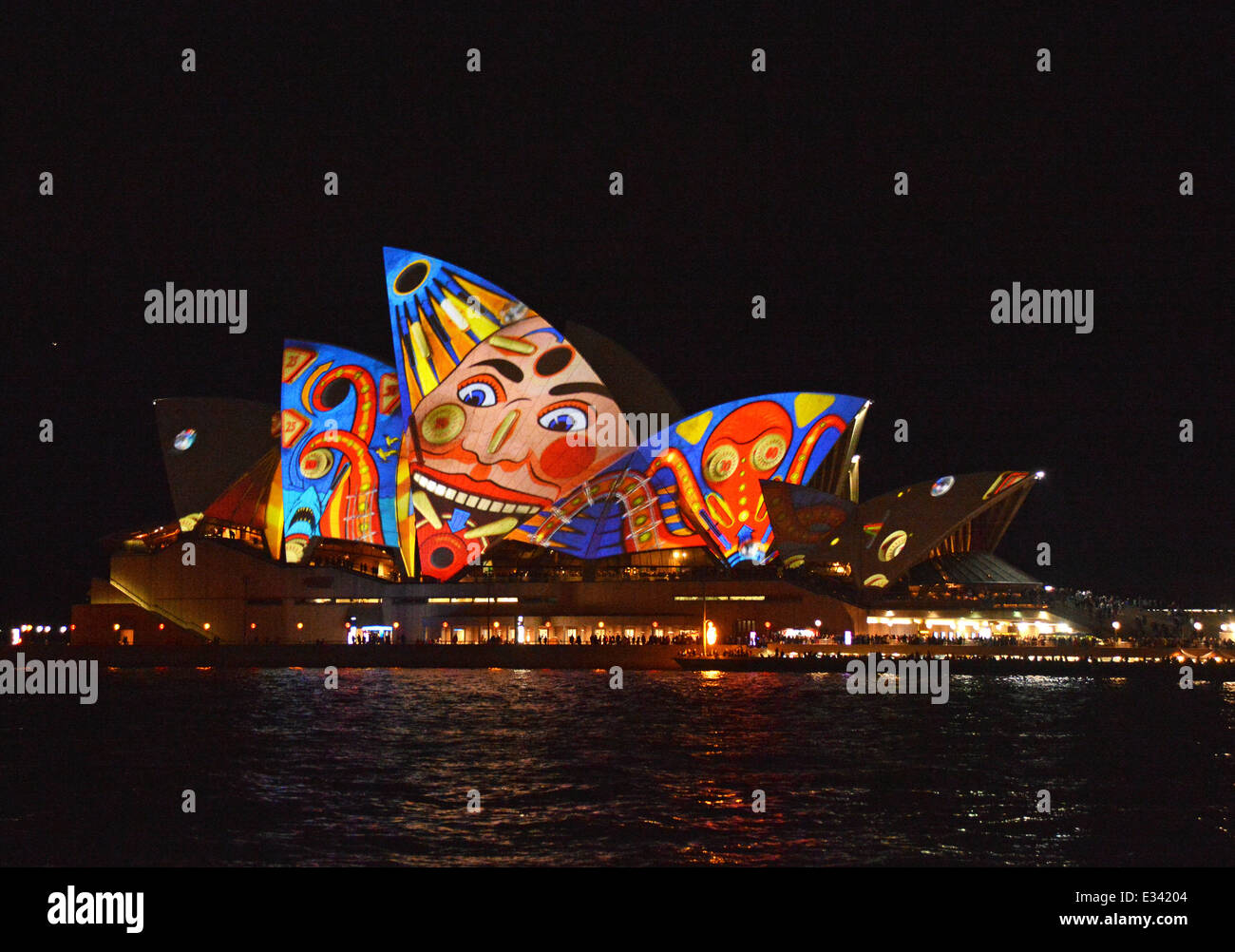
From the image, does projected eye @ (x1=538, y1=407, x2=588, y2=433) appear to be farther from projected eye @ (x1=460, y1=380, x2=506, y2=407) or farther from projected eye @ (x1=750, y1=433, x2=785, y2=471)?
projected eye @ (x1=750, y1=433, x2=785, y2=471)

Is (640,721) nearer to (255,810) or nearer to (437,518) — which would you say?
(255,810)

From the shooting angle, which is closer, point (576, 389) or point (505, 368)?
point (505, 368)

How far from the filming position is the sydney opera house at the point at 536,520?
211 ft

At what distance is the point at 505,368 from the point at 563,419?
4.00 m

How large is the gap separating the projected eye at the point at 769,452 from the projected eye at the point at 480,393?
496 inches

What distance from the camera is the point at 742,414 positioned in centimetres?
6456

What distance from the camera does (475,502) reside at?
66438 millimetres
